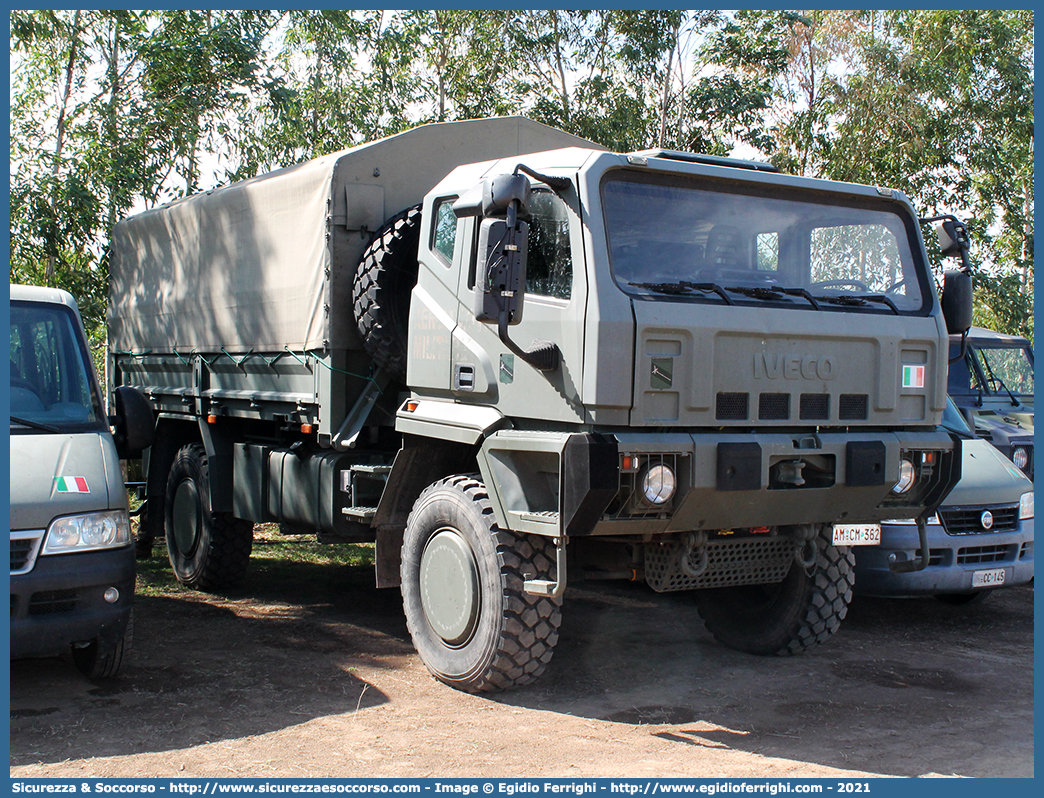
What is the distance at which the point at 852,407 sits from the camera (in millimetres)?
5457

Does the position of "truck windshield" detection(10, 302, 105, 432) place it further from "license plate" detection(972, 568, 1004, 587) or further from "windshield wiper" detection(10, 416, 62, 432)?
"license plate" detection(972, 568, 1004, 587)

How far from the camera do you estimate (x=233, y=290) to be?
805 cm

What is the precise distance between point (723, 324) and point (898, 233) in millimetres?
1673

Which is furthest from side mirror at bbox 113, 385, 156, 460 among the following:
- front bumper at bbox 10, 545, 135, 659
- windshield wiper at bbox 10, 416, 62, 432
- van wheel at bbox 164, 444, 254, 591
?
van wheel at bbox 164, 444, 254, 591

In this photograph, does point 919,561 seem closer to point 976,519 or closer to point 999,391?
point 976,519

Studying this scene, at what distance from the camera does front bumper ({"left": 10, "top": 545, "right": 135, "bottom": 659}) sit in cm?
482

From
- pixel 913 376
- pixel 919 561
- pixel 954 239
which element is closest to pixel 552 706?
pixel 919 561

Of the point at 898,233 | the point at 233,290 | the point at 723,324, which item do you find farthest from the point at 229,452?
the point at 898,233

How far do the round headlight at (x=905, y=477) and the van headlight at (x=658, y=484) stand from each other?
152cm

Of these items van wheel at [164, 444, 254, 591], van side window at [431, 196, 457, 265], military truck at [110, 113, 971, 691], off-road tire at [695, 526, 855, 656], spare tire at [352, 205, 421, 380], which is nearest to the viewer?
military truck at [110, 113, 971, 691]

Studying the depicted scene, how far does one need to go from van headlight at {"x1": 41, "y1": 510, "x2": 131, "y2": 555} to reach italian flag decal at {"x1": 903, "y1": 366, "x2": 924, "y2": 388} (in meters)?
4.21

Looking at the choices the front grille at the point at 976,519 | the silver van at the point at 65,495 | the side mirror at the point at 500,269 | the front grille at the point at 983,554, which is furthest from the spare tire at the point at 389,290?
the front grille at the point at 983,554

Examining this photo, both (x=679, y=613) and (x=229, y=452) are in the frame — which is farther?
(x=229, y=452)

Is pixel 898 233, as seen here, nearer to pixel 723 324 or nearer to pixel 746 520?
pixel 723 324
